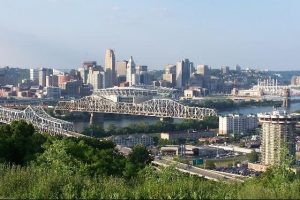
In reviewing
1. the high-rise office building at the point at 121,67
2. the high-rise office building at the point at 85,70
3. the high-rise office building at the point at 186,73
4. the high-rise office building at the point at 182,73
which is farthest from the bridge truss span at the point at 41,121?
the high-rise office building at the point at 121,67

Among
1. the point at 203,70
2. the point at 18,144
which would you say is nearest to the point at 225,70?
the point at 203,70

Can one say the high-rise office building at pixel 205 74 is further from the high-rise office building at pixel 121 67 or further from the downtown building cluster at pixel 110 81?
the high-rise office building at pixel 121 67

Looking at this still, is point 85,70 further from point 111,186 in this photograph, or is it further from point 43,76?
point 111,186

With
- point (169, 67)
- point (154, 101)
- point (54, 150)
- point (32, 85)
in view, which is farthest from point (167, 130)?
point (169, 67)

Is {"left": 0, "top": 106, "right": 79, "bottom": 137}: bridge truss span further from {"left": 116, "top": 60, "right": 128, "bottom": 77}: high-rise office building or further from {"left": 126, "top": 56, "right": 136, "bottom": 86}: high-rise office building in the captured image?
{"left": 116, "top": 60, "right": 128, "bottom": 77}: high-rise office building

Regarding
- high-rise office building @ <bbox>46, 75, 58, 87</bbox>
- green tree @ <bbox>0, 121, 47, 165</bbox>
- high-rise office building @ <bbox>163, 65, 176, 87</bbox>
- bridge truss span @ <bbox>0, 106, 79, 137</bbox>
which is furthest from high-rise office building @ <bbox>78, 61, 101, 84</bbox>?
green tree @ <bbox>0, 121, 47, 165</bbox>
